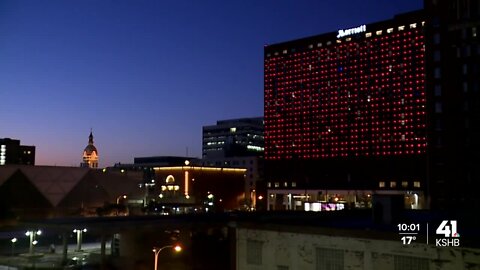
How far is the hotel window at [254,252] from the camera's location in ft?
142

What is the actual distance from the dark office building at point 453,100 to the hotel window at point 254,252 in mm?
76748

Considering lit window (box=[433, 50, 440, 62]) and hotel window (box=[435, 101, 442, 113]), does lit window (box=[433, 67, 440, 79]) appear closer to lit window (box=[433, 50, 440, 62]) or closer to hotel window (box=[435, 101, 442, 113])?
lit window (box=[433, 50, 440, 62])

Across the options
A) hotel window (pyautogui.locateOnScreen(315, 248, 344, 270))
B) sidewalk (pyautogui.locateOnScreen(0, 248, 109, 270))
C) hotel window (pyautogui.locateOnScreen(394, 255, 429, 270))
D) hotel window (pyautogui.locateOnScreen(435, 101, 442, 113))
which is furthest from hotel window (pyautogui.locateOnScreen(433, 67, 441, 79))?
hotel window (pyautogui.locateOnScreen(394, 255, 429, 270))

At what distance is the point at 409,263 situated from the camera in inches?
1380

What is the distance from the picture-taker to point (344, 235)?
38.2m

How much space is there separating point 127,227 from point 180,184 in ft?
395

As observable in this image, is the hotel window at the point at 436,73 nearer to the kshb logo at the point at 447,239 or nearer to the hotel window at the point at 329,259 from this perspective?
the kshb logo at the point at 447,239

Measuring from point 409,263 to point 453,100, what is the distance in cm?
9110

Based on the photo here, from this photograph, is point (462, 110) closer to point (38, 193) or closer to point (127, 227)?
point (127, 227)

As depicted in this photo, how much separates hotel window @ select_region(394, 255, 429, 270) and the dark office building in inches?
3113

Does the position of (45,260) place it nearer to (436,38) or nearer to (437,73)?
(437,73)

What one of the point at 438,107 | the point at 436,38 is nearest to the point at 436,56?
the point at 436,38

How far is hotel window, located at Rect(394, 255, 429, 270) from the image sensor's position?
3450 centimetres

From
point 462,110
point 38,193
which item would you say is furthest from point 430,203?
point 38,193
